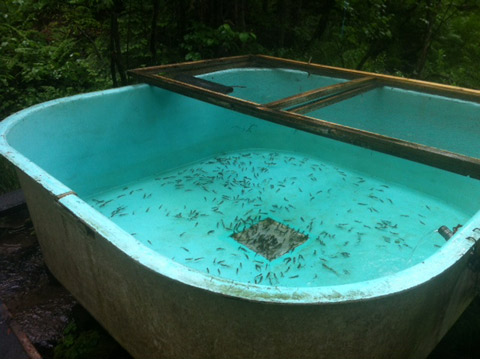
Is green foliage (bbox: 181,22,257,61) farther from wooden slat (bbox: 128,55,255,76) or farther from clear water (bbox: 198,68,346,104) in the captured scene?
clear water (bbox: 198,68,346,104)

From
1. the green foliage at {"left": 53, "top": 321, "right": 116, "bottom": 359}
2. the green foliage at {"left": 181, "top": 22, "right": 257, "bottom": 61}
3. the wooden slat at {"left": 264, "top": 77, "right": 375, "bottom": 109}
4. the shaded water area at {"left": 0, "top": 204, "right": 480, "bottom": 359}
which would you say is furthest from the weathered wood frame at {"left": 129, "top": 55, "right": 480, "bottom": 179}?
the green foliage at {"left": 53, "top": 321, "right": 116, "bottom": 359}

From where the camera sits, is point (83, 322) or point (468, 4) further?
point (468, 4)

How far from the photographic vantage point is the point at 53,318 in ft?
8.03

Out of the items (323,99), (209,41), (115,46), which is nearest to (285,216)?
(323,99)

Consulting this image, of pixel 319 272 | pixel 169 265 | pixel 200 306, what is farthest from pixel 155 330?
pixel 319 272

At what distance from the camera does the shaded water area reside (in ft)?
7.25

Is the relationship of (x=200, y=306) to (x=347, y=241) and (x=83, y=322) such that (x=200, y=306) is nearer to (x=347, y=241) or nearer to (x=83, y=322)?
(x=83, y=322)

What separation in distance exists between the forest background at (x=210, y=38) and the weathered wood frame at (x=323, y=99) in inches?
34.8

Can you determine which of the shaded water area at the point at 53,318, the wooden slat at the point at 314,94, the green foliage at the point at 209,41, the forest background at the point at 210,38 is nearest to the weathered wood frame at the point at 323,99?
the wooden slat at the point at 314,94

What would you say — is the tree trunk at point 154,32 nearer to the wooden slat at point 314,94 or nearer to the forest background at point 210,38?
the forest background at point 210,38

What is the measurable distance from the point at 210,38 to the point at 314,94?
2434mm

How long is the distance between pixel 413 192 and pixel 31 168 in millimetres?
3126

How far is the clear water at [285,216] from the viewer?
2742mm

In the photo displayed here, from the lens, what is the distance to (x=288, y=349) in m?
1.40
